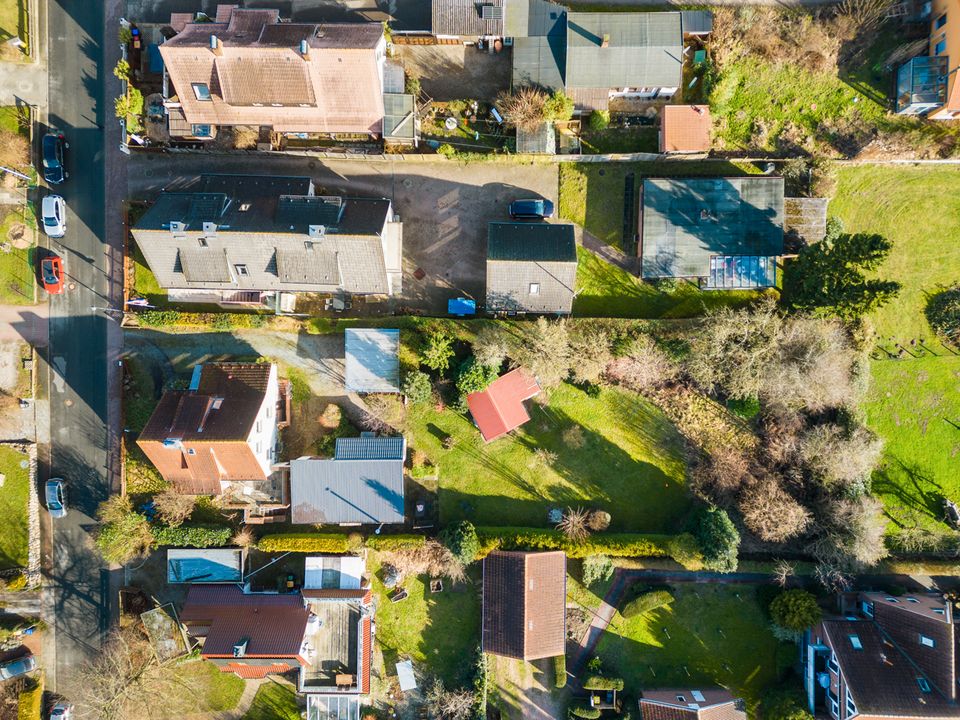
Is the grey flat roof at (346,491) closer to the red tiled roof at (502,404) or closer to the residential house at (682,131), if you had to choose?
the red tiled roof at (502,404)

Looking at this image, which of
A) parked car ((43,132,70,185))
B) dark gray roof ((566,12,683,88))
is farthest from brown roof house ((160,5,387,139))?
dark gray roof ((566,12,683,88))

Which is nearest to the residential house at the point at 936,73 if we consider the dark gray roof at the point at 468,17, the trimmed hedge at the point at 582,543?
the dark gray roof at the point at 468,17

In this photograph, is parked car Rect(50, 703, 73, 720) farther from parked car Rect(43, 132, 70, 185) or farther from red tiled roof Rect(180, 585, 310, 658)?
parked car Rect(43, 132, 70, 185)

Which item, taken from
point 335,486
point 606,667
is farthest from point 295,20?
point 606,667

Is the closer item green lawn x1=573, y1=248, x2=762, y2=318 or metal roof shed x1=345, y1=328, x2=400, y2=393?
metal roof shed x1=345, y1=328, x2=400, y2=393

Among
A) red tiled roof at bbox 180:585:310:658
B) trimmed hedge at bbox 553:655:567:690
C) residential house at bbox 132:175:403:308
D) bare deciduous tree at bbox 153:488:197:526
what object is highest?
residential house at bbox 132:175:403:308

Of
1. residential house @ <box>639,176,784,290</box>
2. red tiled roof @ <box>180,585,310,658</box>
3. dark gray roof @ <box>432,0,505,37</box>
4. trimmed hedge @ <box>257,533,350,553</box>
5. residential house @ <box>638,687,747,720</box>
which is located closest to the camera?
red tiled roof @ <box>180,585,310,658</box>

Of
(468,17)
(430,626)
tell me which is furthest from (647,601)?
(468,17)
